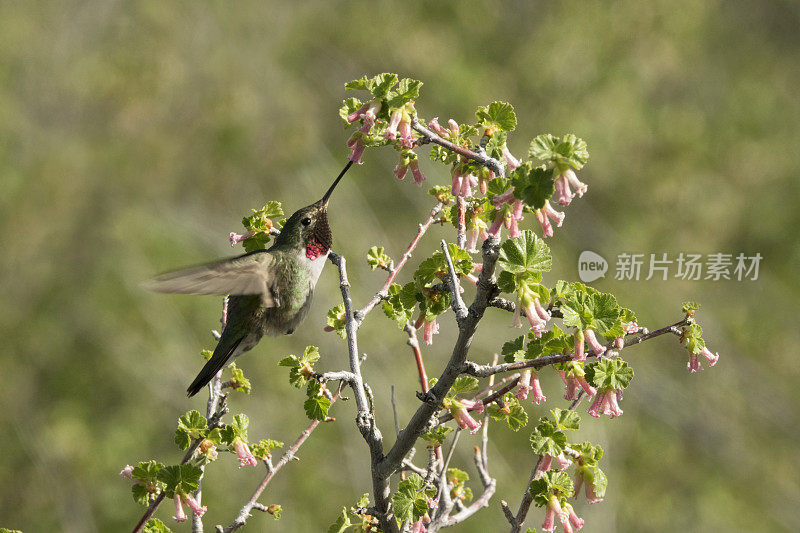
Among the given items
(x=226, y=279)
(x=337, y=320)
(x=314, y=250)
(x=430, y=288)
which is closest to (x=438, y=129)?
(x=430, y=288)

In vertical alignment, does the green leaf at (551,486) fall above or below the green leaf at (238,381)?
below

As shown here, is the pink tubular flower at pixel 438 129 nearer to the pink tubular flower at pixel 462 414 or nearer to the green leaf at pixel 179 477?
the pink tubular flower at pixel 462 414

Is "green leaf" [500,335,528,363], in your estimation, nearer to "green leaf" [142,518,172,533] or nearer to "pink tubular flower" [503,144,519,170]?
"pink tubular flower" [503,144,519,170]

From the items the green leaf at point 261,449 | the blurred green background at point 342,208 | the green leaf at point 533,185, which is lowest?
the green leaf at point 261,449

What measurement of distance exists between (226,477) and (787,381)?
3.29m

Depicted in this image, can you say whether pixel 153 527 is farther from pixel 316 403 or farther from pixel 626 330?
pixel 626 330

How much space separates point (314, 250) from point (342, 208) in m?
2.85

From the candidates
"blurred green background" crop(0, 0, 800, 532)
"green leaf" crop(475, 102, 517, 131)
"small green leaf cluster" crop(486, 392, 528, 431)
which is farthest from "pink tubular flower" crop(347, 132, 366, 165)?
"blurred green background" crop(0, 0, 800, 532)

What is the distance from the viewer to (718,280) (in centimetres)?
466

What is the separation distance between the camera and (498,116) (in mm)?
885

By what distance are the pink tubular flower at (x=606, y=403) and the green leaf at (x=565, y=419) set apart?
0.02 meters

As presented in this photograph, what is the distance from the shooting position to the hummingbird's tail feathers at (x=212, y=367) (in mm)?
1189

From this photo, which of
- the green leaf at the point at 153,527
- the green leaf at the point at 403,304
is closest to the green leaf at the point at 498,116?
the green leaf at the point at 403,304

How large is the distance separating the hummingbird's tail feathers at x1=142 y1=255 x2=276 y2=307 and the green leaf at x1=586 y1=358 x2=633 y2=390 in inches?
21.0
